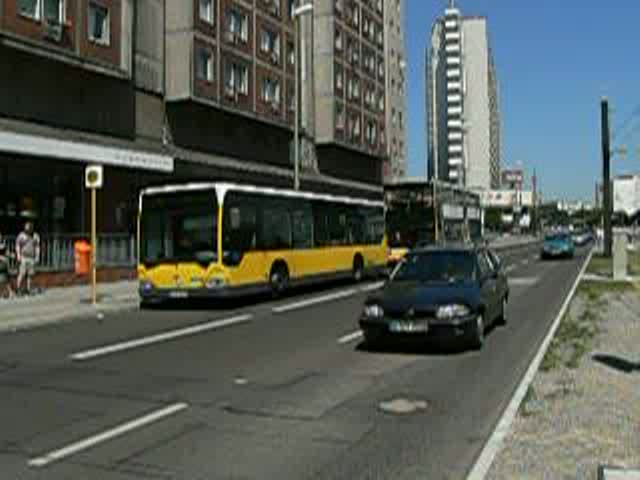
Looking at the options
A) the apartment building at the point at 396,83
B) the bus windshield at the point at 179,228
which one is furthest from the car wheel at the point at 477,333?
the apartment building at the point at 396,83

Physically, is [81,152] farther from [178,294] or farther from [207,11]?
[207,11]

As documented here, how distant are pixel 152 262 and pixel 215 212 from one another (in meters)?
1.99

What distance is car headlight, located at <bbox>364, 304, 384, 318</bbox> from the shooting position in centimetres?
1290

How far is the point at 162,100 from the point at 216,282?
2056cm

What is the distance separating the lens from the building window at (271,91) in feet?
155

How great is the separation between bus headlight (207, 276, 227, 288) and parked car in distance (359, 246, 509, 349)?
21.0 ft

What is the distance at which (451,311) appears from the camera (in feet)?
41.7

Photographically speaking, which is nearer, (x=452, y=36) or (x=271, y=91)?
(x=271, y=91)

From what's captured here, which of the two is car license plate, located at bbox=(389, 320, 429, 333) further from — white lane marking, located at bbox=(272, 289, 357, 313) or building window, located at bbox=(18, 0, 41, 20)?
building window, located at bbox=(18, 0, 41, 20)

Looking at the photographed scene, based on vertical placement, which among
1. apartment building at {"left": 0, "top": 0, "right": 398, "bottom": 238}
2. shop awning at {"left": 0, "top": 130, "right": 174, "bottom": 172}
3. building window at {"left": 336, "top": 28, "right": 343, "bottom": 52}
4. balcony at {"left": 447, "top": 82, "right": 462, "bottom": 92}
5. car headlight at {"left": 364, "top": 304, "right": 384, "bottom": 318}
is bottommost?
car headlight at {"left": 364, "top": 304, "right": 384, "bottom": 318}

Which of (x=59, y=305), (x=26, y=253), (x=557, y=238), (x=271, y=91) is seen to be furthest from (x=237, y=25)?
(x=59, y=305)

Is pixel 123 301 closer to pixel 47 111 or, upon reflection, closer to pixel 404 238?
pixel 47 111

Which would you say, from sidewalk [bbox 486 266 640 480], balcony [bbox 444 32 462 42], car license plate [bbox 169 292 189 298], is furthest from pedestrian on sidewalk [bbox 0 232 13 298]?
balcony [bbox 444 32 462 42]

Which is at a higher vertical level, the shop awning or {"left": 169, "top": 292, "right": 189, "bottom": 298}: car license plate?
the shop awning
